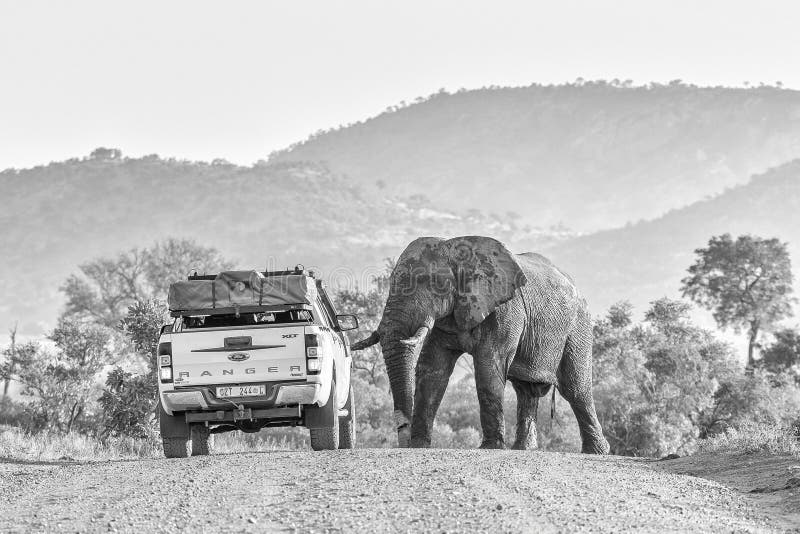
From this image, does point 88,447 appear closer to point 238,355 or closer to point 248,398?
point 248,398

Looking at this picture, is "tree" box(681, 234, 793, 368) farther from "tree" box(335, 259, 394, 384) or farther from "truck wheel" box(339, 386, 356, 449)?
"truck wheel" box(339, 386, 356, 449)

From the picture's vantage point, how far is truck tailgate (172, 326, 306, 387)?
1540 centimetres

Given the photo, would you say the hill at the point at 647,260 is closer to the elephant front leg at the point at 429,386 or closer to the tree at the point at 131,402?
the tree at the point at 131,402

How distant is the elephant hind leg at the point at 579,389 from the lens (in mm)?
22984

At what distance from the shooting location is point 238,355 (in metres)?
15.4

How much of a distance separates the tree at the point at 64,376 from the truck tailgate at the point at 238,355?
12.3m

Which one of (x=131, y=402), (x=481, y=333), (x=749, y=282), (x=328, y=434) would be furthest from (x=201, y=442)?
(x=749, y=282)

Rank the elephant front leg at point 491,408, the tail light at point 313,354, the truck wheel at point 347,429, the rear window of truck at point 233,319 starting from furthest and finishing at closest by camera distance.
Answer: the elephant front leg at point 491,408, the truck wheel at point 347,429, the rear window of truck at point 233,319, the tail light at point 313,354

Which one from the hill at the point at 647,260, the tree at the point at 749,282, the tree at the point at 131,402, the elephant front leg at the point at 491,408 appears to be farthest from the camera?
the hill at the point at 647,260

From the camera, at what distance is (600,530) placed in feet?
31.7

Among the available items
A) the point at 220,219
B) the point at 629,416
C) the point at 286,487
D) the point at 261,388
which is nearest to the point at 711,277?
the point at 629,416

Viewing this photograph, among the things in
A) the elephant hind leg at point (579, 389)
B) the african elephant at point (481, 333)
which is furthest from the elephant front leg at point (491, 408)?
the elephant hind leg at point (579, 389)

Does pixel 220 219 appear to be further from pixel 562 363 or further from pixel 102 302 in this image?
pixel 562 363

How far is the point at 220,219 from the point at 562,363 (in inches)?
7033
